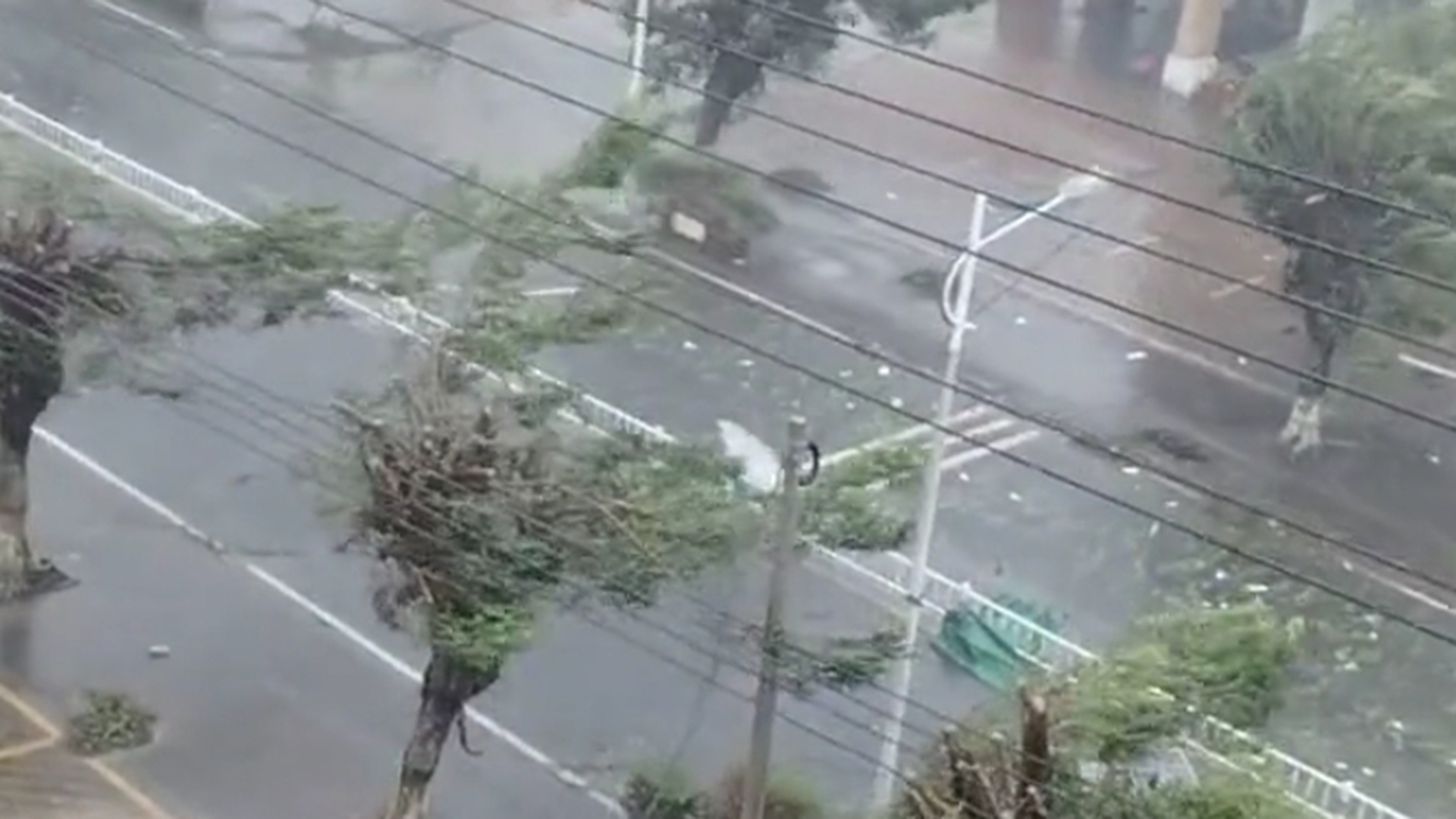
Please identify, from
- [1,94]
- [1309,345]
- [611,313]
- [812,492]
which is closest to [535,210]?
[611,313]

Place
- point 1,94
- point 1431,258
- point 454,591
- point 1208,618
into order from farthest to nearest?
point 1,94
point 1431,258
point 454,591
point 1208,618

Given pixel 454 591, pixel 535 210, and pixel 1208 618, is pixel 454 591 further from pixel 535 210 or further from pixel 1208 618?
pixel 1208 618

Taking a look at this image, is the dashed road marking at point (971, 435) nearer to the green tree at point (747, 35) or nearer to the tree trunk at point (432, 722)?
the green tree at point (747, 35)

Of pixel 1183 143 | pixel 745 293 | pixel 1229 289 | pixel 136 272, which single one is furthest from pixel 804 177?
pixel 1183 143

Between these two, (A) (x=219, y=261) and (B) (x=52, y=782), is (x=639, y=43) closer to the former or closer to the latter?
(A) (x=219, y=261)

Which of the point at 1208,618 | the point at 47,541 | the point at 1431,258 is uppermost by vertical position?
the point at 1208,618

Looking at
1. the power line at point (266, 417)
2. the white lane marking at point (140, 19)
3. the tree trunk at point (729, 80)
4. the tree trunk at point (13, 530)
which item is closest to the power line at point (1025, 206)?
the tree trunk at point (729, 80)

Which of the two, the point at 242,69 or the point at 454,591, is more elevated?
the point at 454,591

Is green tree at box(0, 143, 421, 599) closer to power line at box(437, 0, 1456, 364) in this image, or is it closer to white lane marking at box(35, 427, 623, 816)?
power line at box(437, 0, 1456, 364)
